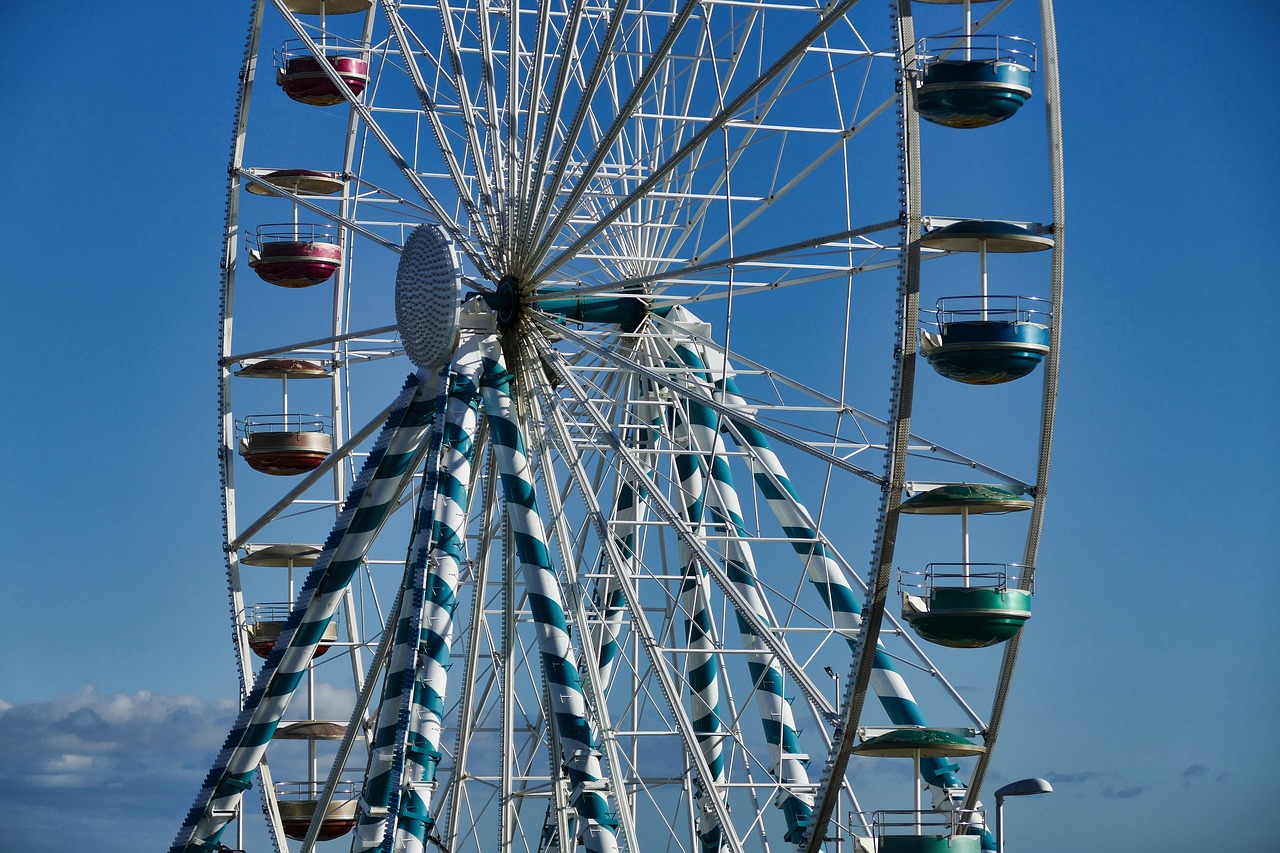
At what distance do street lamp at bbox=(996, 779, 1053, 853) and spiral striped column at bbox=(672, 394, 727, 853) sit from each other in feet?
26.0

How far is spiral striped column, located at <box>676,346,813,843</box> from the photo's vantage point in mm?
27359

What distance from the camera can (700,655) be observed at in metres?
30.1

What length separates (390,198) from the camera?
98.9 ft

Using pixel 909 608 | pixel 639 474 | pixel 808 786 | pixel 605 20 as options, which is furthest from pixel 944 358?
pixel 605 20

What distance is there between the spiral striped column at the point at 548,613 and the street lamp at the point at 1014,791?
4846mm

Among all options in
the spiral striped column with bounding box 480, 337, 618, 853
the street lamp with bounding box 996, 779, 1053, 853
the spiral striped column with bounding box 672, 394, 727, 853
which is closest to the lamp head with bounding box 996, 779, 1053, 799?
the street lamp with bounding box 996, 779, 1053, 853

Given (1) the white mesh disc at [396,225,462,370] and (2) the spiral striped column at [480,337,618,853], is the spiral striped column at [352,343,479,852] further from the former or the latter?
(1) the white mesh disc at [396,225,462,370]

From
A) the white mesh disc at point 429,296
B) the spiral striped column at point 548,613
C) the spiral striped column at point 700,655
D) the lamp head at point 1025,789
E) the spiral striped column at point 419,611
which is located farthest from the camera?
the spiral striped column at point 700,655

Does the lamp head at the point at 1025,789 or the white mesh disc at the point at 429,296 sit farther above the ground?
the white mesh disc at the point at 429,296

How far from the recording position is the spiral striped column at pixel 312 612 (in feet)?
89.1

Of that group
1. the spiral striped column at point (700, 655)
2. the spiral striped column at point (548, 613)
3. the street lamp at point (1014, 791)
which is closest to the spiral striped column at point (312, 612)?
the spiral striped column at point (548, 613)

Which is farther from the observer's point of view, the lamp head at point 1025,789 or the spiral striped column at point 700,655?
the spiral striped column at point 700,655

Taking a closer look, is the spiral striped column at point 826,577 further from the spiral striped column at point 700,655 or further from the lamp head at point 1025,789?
the lamp head at point 1025,789

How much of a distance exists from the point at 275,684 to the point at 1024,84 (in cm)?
1146
